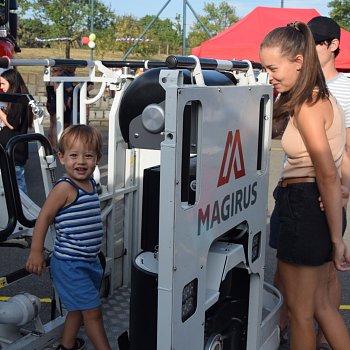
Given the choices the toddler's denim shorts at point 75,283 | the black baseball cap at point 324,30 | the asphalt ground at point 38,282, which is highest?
the black baseball cap at point 324,30

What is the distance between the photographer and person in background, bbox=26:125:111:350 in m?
2.98

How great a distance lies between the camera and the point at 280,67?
2652 millimetres

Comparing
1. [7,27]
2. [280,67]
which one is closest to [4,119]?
[7,27]

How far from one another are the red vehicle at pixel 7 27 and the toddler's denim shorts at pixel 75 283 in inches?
144

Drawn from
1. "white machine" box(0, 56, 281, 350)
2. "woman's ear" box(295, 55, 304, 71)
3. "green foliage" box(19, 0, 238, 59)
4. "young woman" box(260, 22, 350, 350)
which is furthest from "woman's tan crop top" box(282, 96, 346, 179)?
"green foliage" box(19, 0, 238, 59)

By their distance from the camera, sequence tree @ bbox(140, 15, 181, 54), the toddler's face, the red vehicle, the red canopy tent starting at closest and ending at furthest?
the toddler's face < the red vehicle < the red canopy tent < tree @ bbox(140, 15, 181, 54)

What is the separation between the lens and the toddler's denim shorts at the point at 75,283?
120 inches

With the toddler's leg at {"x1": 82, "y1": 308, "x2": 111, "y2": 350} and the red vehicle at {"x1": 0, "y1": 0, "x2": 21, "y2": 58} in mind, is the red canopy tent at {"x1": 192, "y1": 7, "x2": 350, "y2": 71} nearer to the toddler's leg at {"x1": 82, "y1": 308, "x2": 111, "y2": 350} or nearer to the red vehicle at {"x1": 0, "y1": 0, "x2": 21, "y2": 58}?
the red vehicle at {"x1": 0, "y1": 0, "x2": 21, "y2": 58}

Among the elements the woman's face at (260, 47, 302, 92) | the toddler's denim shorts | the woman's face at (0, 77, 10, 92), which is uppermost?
the woman's face at (260, 47, 302, 92)

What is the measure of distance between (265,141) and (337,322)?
102 centimetres

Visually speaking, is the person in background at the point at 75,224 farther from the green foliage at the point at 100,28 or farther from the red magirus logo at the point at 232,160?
the green foliage at the point at 100,28

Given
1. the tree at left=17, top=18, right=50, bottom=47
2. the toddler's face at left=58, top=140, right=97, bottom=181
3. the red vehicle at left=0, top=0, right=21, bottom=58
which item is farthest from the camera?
the tree at left=17, top=18, right=50, bottom=47

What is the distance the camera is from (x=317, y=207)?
9.07ft

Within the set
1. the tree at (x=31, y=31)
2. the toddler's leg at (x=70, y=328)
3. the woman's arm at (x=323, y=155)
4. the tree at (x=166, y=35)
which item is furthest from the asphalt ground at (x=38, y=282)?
the tree at (x=31, y=31)
